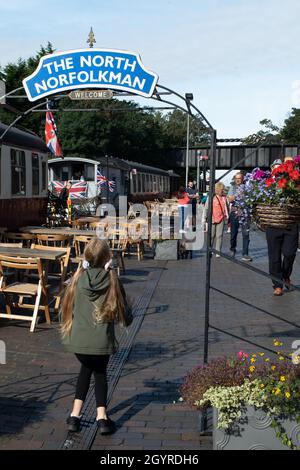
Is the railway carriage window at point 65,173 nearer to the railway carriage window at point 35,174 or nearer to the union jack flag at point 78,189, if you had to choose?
the union jack flag at point 78,189

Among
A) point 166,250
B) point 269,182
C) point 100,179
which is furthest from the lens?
point 100,179

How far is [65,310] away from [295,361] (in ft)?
5.65

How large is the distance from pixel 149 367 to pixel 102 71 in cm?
298

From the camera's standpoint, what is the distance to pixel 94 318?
4457 mm

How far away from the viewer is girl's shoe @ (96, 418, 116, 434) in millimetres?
4492

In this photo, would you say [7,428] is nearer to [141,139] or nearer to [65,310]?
[65,310]

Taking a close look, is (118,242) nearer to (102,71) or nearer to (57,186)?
(102,71)

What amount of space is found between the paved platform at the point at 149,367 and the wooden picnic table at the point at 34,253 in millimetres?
910

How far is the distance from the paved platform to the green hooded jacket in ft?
2.23

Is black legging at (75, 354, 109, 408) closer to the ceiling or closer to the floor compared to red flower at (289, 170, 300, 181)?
closer to the floor

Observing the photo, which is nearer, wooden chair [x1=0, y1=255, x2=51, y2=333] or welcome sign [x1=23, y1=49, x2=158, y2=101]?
welcome sign [x1=23, y1=49, x2=158, y2=101]

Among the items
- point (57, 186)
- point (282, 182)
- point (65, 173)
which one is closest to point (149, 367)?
point (282, 182)
